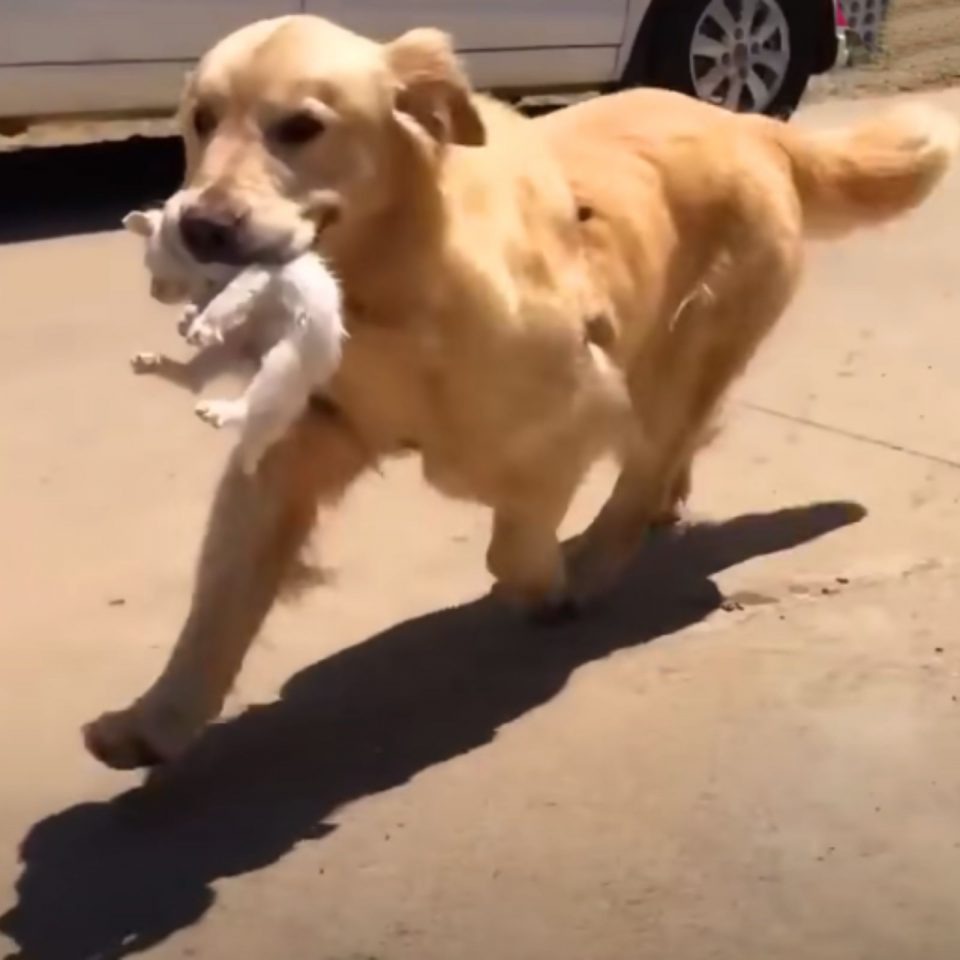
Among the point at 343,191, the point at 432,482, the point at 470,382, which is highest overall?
the point at 343,191

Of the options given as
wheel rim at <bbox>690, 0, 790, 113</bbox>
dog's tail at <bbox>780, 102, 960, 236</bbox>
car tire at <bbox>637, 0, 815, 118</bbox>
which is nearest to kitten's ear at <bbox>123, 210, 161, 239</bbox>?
dog's tail at <bbox>780, 102, 960, 236</bbox>

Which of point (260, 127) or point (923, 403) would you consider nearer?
point (260, 127)

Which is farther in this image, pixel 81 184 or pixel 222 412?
pixel 81 184

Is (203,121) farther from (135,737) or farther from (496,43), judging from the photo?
(496,43)

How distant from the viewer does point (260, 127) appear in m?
3.17

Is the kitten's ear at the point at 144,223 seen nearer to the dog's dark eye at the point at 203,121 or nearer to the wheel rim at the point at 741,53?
the dog's dark eye at the point at 203,121

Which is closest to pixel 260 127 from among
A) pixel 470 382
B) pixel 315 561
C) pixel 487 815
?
pixel 470 382

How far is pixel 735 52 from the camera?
10039 mm

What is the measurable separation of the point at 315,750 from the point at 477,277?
92 cm

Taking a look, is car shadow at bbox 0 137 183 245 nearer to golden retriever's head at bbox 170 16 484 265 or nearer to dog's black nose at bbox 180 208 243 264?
golden retriever's head at bbox 170 16 484 265

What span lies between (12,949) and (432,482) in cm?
119

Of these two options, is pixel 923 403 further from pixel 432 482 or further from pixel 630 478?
pixel 432 482

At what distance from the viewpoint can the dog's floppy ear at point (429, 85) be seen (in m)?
3.45

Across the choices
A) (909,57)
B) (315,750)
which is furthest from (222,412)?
(909,57)
